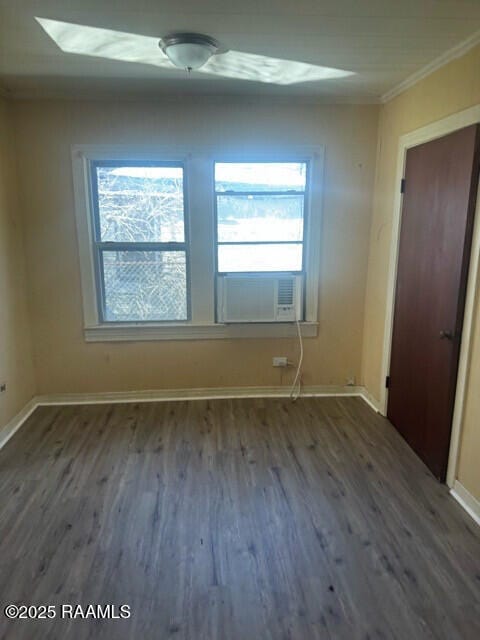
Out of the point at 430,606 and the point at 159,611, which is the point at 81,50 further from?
the point at 430,606

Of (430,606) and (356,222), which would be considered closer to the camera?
(430,606)

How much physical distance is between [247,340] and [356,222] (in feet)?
4.51

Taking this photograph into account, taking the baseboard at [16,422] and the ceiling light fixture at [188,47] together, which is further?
the baseboard at [16,422]

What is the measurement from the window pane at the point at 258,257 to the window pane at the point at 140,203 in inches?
17.6

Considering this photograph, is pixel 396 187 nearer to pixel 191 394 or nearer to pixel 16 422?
pixel 191 394

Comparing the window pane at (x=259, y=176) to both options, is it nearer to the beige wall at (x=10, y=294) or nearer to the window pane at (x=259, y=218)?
the window pane at (x=259, y=218)

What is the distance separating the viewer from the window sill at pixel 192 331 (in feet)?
11.7

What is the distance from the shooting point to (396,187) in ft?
10.1

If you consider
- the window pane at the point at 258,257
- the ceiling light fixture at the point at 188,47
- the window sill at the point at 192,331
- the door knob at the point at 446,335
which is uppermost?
the ceiling light fixture at the point at 188,47

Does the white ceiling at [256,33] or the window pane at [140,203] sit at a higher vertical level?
the white ceiling at [256,33]

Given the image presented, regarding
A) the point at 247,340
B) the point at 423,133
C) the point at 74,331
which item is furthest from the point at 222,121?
the point at 74,331

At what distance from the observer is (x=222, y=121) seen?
3.31 metres

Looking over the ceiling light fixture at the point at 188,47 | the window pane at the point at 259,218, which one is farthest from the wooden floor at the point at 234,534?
the ceiling light fixture at the point at 188,47

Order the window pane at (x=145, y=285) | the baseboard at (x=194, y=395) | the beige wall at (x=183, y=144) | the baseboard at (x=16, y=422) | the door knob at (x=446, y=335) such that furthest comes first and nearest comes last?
the baseboard at (x=194, y=395) < the window pane at (x=145, y=285) < the beige wall at (x=183, y=144) < the baseboard at (x=16, y=422) < the door knob at (x=446, y=335)
